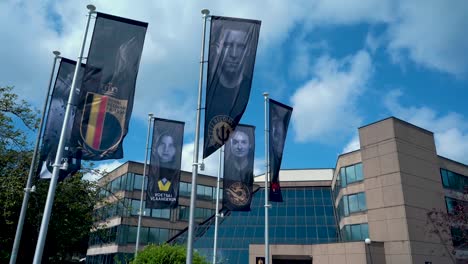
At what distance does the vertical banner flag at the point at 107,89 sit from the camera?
1284 centimetres

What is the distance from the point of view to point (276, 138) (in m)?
20.8

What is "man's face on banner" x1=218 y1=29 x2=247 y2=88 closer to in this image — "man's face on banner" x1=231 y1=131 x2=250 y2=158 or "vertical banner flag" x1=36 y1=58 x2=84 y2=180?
"vertical banner flag" x1=36 y1=58 x2=84 y2=180

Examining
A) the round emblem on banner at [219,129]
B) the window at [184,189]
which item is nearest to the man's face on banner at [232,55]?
the round emblem on banner at [219,129]

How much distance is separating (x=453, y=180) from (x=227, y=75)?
38380 millimetres

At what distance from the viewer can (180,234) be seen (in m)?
56.6

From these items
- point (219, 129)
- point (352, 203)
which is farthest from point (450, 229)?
point (219, 129)

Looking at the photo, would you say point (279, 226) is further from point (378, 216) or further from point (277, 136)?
point (277, 136)

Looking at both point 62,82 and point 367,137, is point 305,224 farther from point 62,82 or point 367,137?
point 62,82

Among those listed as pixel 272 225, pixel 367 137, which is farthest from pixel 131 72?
pixel 272 225

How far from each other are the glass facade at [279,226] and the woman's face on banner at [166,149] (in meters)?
22.1

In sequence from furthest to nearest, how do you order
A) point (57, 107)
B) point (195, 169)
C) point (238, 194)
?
point (238, 194) → point (57, 107) → point (195, 169)

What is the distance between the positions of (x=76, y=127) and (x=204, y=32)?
572 cm

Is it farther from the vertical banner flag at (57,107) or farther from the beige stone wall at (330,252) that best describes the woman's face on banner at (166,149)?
the beige stone wall at (330,252)

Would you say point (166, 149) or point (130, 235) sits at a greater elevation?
point (166, 149)
